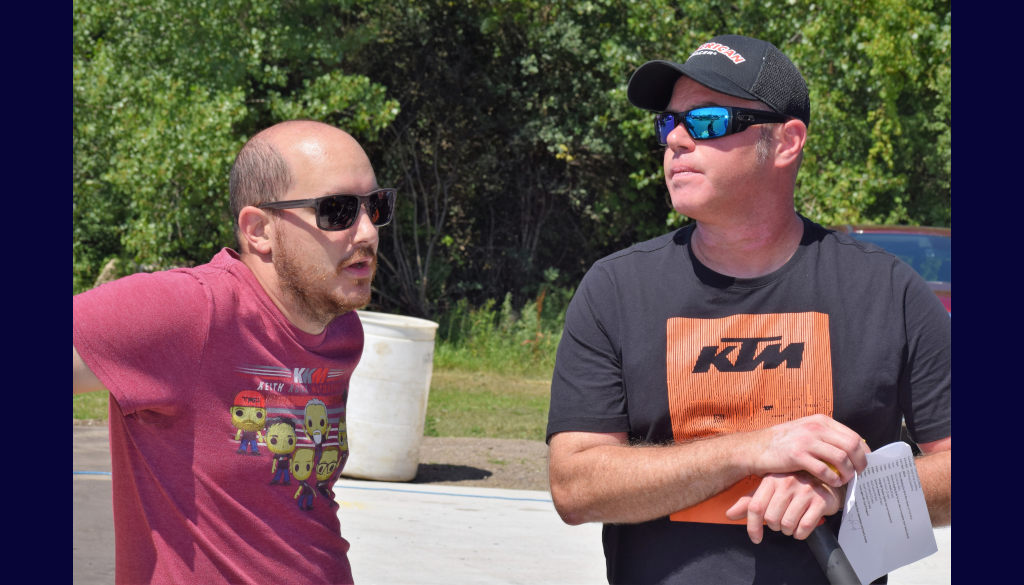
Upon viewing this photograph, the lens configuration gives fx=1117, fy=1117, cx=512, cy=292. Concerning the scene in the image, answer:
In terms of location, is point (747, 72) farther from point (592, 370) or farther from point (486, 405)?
point (486, 405)

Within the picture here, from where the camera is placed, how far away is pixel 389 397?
328 inches

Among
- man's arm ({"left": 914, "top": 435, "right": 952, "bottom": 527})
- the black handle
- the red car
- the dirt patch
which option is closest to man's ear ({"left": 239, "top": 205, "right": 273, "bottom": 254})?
the black handle

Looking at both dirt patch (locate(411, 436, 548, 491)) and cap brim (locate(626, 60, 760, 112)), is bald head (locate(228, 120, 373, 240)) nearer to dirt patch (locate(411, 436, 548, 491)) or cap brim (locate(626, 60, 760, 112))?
cap brim (locate(626, 60, 760, 112))

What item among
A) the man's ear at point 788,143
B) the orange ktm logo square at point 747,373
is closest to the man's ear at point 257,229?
the orange ktm logo square at point 747,373

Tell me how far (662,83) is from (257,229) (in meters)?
0.98

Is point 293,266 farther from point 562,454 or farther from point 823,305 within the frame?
point 823,305

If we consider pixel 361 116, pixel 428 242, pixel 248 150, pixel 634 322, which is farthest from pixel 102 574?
pixel 428 242

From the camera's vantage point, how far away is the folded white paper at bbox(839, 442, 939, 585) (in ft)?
6.93

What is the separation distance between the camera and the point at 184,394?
222cm

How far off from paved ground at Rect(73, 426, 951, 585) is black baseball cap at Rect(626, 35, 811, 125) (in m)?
3.91

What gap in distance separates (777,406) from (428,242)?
17398mm

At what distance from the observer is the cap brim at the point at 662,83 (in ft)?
7.81

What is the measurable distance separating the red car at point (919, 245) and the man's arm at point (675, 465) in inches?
323

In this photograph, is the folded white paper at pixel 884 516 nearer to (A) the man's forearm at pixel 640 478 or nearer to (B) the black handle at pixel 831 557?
(B) the black handle at pixel 831 557
